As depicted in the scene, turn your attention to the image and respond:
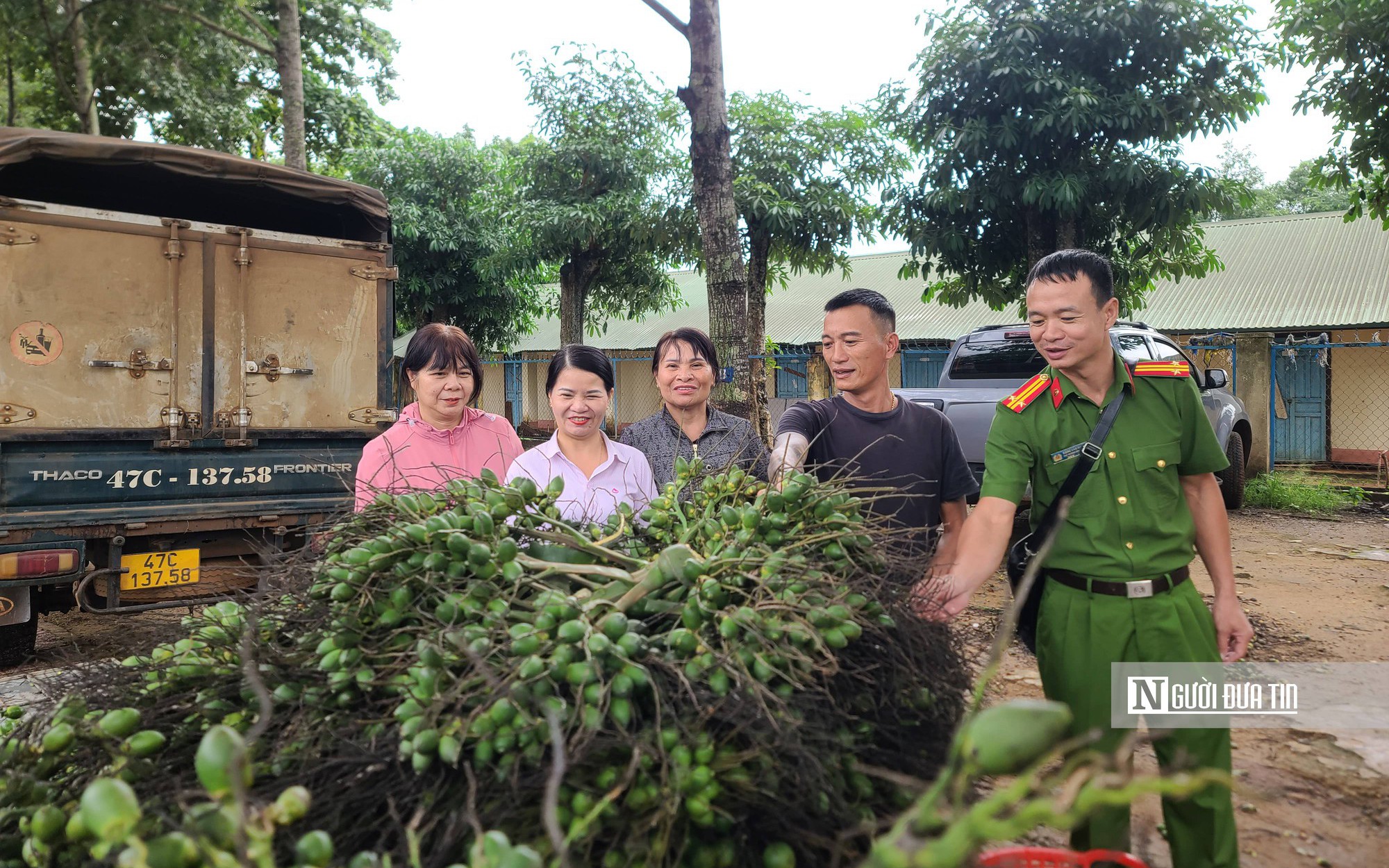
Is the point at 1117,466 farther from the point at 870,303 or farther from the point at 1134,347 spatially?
the point at 1134,347

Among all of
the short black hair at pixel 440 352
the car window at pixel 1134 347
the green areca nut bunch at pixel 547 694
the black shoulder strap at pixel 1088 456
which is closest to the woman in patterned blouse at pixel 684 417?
the short black hair at pixel 440 352

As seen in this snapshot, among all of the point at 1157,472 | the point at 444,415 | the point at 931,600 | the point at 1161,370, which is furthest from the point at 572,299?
the point at 931,600

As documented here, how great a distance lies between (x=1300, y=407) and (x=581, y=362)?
1603cm

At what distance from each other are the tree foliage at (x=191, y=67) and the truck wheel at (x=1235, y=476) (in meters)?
13.3

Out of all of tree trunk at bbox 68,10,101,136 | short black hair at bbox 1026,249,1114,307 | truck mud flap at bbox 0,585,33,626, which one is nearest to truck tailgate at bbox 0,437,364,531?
truck mud flap at bbox 0,585,33,626

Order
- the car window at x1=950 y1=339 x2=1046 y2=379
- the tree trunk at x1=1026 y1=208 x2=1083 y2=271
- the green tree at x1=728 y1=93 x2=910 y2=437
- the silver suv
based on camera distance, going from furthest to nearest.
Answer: the green tree at x1=728 y1=93 x2=910 y2=437
the tree trunk at x1=1026 y1=208 x2=1083 y2=271
the car window at x1=950 y1=339 x2=1046 y2=379
the silver suv

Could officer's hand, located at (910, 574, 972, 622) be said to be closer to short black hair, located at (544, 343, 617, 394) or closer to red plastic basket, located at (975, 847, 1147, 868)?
red plastic basket, located at (975, 847, 1147, 868)

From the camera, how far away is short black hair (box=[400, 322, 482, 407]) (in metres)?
3.24

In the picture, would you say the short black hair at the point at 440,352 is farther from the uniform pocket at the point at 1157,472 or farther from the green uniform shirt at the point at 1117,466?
the uniform pocket at the point at 1157,472

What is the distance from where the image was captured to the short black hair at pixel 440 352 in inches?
128

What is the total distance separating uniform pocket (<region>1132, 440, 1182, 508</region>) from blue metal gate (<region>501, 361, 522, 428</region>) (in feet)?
64.7

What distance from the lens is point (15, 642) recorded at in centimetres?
446

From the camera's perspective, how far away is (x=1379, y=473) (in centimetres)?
1181

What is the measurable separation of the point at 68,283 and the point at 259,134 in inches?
542
